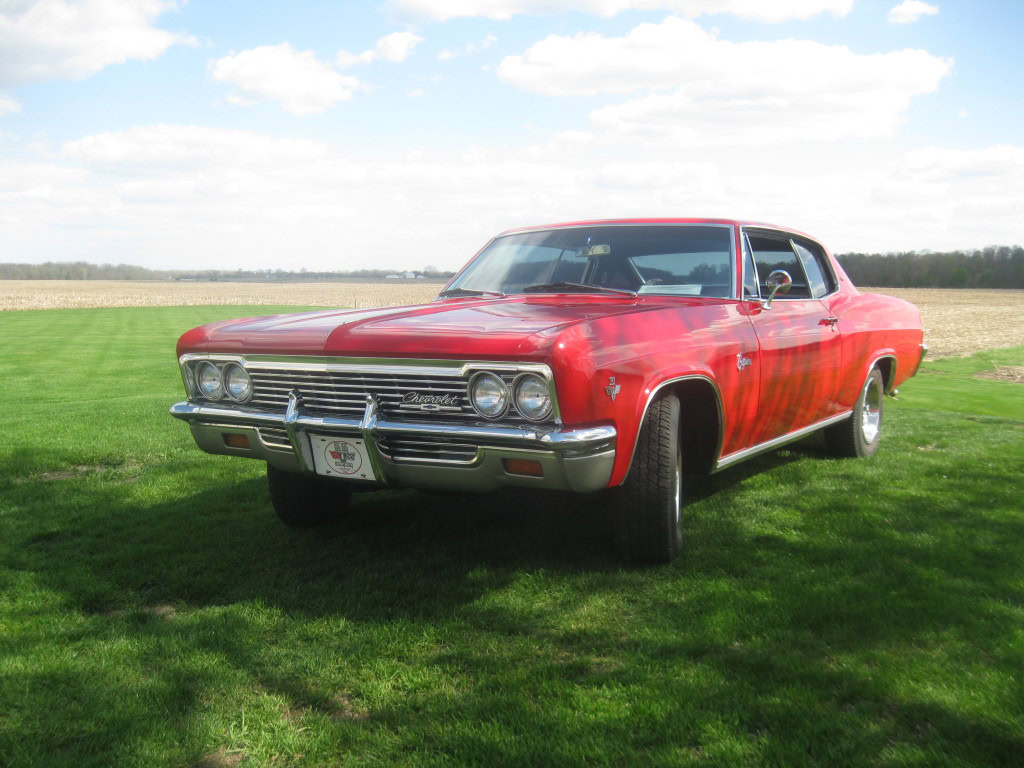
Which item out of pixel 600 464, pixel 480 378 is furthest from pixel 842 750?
pixel 480 378

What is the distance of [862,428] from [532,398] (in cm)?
407

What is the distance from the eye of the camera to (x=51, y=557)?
13.6 ft

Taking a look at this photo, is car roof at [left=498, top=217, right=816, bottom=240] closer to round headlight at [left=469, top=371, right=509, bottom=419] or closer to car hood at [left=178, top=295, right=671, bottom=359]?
car hood at [left=178, top=295, right=671, bottom=359]

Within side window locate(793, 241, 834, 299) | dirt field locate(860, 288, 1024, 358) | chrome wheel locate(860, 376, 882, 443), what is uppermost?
side window locate(793, 241, 834, 299)

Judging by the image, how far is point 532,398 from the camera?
3.25 m

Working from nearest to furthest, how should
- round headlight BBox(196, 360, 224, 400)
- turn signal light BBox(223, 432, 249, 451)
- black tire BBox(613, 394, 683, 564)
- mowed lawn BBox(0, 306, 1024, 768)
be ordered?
1. mowed lawn BBox(0, 306, 1024, 768)
2. black tire BBox(613, 394, 683, 564)
3. turn signal light BBox(223, 432, 249, 451)
4. round headlight BBox(196, 360, 224, 400)

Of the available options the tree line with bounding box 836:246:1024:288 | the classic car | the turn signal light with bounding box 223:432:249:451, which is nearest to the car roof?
the classic car

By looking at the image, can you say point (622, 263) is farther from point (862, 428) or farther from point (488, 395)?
point (862, 428)

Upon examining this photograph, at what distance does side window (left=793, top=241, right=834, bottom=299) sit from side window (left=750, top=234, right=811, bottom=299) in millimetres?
68

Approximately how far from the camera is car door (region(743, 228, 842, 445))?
4641mm

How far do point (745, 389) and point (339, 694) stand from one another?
252 centimetres

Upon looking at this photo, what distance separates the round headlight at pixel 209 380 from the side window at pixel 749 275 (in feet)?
8.86

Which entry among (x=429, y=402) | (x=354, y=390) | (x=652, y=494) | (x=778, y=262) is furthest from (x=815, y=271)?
(x=354, y=390)

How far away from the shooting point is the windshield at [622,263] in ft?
15.2
